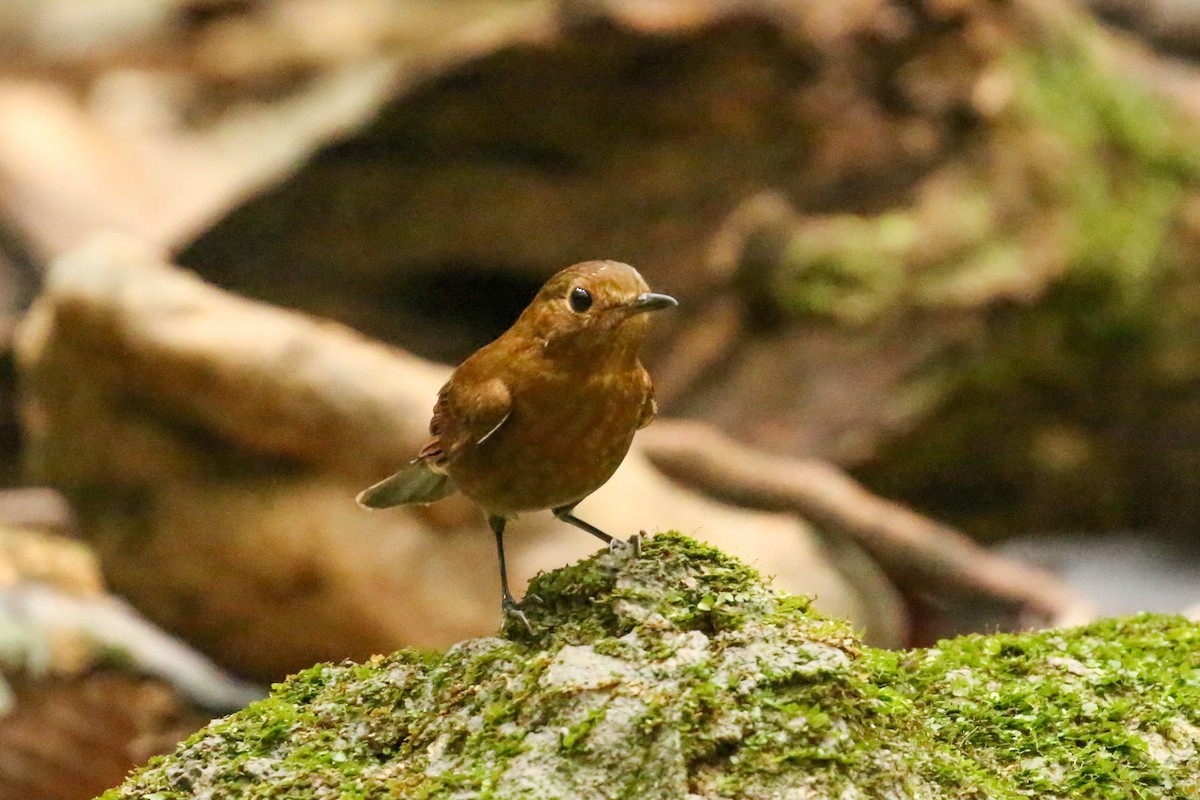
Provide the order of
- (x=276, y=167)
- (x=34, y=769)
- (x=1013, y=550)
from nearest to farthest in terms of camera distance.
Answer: (x=34, y=769) → (x=276, y=167) → (x=1013, y=550)

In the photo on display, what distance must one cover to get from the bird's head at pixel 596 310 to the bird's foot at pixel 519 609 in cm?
52

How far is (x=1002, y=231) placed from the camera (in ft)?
22.8

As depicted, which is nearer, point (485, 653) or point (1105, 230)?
point (485, 653)

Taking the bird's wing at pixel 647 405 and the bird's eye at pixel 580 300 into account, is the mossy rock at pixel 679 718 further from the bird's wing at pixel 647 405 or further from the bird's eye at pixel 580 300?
the bird's eye at pixel 580 300

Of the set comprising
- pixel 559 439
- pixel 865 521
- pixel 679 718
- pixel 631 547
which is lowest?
pixel 679 718

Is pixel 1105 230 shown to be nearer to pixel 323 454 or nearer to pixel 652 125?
pixel 652 125

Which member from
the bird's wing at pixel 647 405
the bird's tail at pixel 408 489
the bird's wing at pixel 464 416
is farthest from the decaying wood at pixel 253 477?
the bird's wing at pixel 647 405

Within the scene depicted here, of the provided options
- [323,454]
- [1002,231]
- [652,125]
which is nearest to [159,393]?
[323,454]

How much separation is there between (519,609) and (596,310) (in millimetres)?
637

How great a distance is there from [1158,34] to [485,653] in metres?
8.47

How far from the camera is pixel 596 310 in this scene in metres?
2.46

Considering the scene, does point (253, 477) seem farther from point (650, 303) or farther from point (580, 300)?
point (650, 303)

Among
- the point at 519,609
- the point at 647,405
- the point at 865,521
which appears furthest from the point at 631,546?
the point at 865,521

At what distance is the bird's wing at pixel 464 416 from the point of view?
252 centimetres
